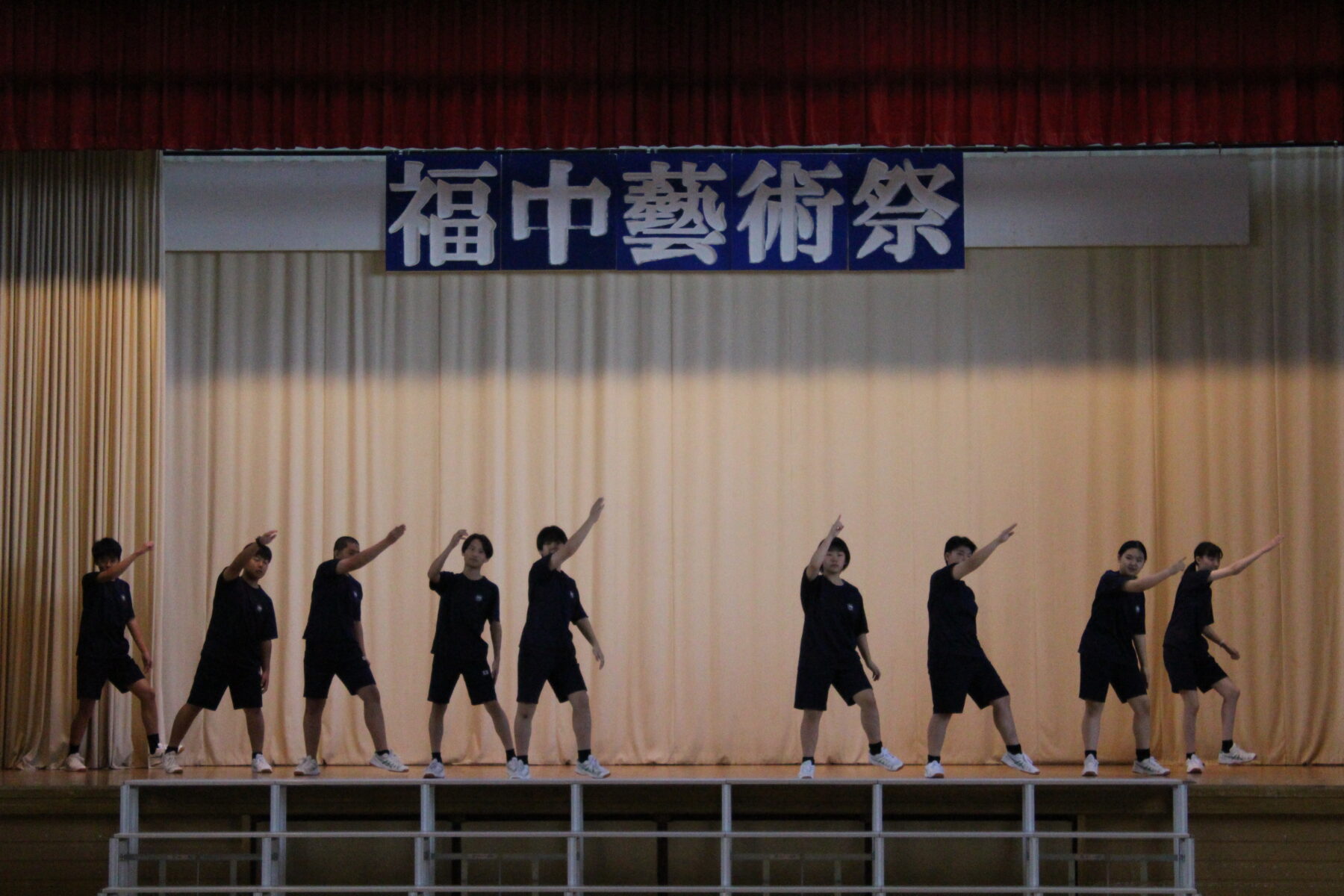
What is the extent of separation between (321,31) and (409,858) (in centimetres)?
475

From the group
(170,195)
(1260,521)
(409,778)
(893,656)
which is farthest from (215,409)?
(1260,521)

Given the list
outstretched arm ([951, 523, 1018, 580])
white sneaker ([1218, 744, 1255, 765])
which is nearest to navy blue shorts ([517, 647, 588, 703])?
outstretched arm ([951, 523, 1018, 580])

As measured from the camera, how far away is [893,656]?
9734 mm

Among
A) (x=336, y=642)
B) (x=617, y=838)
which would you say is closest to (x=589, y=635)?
(x=617, y=838)

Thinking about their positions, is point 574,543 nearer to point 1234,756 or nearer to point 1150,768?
point 1150,768

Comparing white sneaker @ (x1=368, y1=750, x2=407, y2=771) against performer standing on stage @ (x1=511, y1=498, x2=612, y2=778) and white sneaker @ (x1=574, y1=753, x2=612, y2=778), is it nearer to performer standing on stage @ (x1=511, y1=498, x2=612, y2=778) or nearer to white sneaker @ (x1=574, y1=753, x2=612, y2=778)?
performer standing on stage @ (x1=511, y1=498, x2=612, y2=778)

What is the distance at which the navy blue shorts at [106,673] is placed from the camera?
888cm

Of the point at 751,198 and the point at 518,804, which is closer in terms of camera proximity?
the point at 518,804

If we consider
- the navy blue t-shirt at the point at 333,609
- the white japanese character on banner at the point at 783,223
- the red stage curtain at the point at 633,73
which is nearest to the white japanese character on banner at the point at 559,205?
the red stage curtain at the point at 633,73

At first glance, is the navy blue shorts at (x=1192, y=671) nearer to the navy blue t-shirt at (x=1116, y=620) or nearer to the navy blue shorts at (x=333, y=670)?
the navy blue t-shirt at (x=1116, y=620)

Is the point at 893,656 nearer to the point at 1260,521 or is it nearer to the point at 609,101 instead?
the point at 1260,521

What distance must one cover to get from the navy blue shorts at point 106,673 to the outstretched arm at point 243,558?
1034mm

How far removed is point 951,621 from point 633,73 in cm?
366

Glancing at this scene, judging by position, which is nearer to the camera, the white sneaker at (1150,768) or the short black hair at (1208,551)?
the white sneaker at (1150,768)
